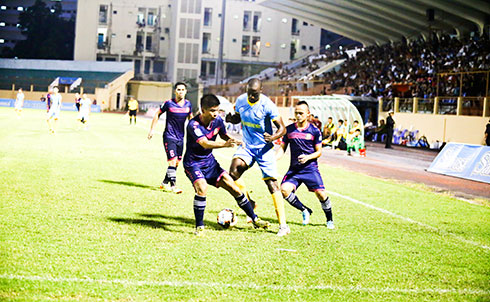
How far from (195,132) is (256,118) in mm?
1004

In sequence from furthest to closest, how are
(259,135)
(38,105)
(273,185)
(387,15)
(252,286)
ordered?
1. (38,105)
2. (387,15)
3. (259,135)
4. (273,185)
5. (252,286)

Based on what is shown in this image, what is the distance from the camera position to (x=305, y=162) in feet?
30.6

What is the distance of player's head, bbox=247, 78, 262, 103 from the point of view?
8680 millimetres

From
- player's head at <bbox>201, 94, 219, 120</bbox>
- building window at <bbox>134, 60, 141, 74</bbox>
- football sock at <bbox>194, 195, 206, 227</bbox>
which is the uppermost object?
building window at <bbox>134, 60, 141, 74</bbox>

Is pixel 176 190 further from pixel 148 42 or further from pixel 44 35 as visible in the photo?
pixel 44 35

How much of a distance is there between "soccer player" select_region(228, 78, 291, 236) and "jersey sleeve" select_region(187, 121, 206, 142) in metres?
0.60

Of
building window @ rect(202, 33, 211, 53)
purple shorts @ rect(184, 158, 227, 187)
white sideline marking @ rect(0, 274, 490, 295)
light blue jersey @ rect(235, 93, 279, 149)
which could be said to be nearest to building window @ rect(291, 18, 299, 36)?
building window @ rect(202, 33, 211, 53)

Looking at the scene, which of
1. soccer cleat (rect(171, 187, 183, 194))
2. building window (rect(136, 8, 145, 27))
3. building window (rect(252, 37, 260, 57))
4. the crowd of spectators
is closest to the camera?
soccer cleat (rect(171, 187, 183, 194))

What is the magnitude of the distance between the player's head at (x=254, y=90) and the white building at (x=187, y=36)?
7359 cm

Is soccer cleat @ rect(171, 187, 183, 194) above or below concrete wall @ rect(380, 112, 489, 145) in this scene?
below

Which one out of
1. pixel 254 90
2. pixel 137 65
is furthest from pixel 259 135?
pixel 137 65

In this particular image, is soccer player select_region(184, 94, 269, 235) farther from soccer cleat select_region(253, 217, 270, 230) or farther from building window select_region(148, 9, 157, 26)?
building window select_region(148, 9, 157, 26)

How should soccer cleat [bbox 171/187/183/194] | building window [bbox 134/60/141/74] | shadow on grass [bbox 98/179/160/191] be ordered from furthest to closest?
building window [bbox 134/60/141/74] → shadow on grass [bbox 98/179/160/191] → soccer cleat [bbox 171/187/183/194]

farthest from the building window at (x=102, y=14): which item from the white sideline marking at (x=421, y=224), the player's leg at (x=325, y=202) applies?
the player's leg at (x=325, y=202)
